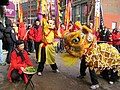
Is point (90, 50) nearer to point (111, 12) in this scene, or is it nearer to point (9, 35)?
point (9, 35)

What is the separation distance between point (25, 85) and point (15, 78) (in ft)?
1.10

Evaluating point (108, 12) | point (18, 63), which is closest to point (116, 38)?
point (18, 63)

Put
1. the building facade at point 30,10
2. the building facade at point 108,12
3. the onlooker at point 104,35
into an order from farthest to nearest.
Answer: the building facade at point 108,12 → the building facade at point 30,10 → the onlooker at point 104,35

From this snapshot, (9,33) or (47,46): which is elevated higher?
(9,33)

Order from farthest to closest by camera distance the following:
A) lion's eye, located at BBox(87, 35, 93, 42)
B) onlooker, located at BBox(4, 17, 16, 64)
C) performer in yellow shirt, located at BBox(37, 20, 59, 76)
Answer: onlooker, located at BBox(4, 17, 16, 64) → performer in yellow shirt, located at BBox(37, 20, 59, 76) → lion's eye, located at BBox(87, 35, 93, 42)

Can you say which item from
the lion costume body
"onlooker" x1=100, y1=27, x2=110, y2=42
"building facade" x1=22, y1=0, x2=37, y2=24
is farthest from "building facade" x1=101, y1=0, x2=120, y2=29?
the lion costume body

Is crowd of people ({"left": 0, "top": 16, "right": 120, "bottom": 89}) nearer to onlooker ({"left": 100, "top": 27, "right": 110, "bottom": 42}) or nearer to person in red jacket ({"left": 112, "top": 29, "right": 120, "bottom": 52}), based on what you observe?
person in red jacket ({"left": 112, "top": 29, "right": 120, "bottom": 52})

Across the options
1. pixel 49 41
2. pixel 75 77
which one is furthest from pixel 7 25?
pixel 75 77

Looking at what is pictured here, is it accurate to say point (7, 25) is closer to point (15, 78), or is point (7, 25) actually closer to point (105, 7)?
point (15, 78)

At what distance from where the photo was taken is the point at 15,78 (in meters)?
7.48

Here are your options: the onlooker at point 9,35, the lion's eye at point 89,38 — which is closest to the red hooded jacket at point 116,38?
the onlooker at point 9,35

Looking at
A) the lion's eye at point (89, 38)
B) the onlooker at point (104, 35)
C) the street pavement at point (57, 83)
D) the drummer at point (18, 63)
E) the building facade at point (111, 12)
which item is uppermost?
the building facade at point (111, 12)

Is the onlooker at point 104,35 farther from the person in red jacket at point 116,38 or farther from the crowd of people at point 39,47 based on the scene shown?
the crowd of people at point 39,47

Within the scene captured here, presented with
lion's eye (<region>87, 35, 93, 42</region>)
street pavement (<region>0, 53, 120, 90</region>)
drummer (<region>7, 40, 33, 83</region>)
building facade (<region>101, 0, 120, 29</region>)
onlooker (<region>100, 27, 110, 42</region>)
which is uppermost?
building facade (<region>101, 0, 120, 29</region>)
